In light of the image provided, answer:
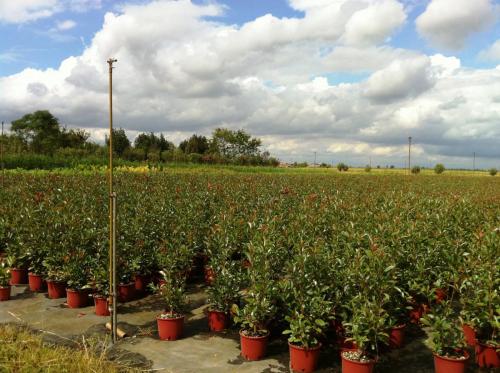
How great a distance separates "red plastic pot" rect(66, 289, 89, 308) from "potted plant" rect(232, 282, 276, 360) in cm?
315

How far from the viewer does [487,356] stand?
4.83m

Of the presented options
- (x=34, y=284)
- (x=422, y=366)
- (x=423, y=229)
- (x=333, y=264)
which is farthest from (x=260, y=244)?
(x=34, y=284)

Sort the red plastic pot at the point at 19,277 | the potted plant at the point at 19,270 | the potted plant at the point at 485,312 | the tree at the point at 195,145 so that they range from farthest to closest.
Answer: the tree at the point at 195,145
the red plastic pot at the point at 19,277
the potted plant at the point at 19,270
the potted plant at the point at 485,312

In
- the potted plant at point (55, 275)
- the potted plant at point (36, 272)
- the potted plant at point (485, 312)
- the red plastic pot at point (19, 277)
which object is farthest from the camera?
the red plastic pot at point (19, 277)

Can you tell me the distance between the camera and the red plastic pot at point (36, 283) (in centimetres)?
787

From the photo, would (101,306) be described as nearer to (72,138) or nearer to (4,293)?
(4,293)

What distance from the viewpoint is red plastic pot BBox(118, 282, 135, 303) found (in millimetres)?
7098

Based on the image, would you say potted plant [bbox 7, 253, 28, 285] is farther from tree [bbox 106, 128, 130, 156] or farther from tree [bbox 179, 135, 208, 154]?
tree [bbox 179, 135, 208, 154]

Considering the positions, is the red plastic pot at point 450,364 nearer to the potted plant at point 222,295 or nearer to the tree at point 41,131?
the potted plant at point 222,295

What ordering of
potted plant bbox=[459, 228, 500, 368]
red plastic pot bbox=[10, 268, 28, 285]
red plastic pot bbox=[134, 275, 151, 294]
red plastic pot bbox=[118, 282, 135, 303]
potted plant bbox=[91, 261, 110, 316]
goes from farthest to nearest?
red plastic pot bbox=[10, 268, 28, 285] → red plastic pot bbox=[134, 275, 151, 294] → red plastic pot bbox=[118, 282, 135, 303] → potted plant bbox=[91, 261, 110, 316] → potted plant bbox=[459, 228, 500, 368]

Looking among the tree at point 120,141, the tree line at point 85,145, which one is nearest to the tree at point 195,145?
the tree line at point 85,145

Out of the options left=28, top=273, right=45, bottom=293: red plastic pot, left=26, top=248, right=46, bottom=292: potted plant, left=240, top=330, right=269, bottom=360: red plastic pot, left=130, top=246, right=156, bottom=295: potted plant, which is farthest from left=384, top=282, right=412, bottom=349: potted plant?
left=28, top=273, right=45, bottom=293: red plastic pot

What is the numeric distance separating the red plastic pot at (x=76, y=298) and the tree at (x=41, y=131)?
53655mm

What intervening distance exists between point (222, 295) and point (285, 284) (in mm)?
1196
